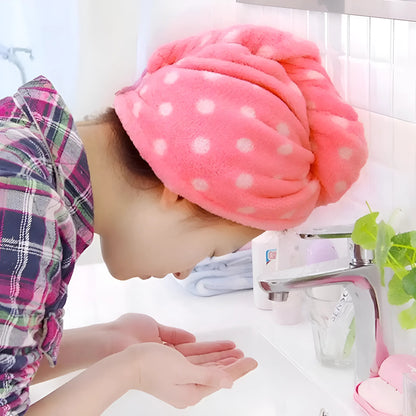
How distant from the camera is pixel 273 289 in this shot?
0.86 m

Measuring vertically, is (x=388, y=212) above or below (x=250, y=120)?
below

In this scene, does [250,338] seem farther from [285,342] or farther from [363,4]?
[363,4]

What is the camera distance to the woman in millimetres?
727

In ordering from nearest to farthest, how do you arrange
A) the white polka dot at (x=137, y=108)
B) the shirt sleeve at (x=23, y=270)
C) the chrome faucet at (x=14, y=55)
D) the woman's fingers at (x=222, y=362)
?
1. the shirt sleeve at (x=23, y=270)
2. the white polka dot at (x=137, y=108)
3. the woman's fingers at (x=222, y=362)
4. the chrome faucet at (x=14, y=55)

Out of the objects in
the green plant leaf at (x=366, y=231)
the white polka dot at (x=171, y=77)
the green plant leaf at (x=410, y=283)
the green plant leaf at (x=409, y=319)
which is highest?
the white polka dot at (x=171, y=77)

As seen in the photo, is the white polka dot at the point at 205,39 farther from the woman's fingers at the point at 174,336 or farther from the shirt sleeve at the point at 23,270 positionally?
the woman's fingers at the point at 174,336

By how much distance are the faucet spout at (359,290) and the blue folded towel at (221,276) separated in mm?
342

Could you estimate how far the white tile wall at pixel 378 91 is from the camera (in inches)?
34.2

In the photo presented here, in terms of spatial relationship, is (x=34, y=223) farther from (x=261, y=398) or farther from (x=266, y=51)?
(x=261, y=398)

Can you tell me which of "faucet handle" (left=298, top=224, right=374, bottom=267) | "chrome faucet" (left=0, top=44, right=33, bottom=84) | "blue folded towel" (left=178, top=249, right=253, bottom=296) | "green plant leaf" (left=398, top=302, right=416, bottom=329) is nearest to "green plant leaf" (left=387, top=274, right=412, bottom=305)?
"green plant leaf" (left=398, top=302, right=416, bottom=329)

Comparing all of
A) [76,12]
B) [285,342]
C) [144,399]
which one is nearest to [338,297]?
[285,342]

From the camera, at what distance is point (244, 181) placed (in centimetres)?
77

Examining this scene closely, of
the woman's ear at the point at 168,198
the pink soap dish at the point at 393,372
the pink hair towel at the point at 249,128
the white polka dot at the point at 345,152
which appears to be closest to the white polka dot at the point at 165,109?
the pink hair towel at the point at 249,128

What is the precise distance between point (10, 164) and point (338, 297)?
548 millimetres
